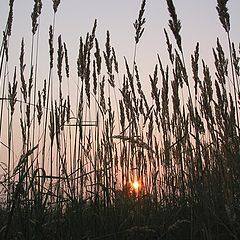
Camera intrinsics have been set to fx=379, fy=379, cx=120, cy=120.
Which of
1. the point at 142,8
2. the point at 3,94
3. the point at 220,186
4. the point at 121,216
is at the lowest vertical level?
the point at 121,216

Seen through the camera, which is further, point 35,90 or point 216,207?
point 35,90

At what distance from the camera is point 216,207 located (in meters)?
2.24

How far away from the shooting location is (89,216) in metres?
2.23

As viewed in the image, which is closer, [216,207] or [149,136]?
[216,207]

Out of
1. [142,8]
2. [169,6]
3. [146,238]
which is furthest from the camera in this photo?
[142,8]

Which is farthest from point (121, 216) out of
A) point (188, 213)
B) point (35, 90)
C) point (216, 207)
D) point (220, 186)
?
point (35, 90)

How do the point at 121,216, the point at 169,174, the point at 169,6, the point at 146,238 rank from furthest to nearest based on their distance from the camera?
the point at 169,174 < the point at 121,216 < the point at 146,238 < the point at 169,6

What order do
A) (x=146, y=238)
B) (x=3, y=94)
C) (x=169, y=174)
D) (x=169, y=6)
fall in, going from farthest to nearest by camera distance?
(x=169, y=174), (x=3, y=94), (x=146, y=238), (x=169, y=6)

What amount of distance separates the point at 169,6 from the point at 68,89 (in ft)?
4.32

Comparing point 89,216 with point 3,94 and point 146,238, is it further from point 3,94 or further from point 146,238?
point 3,94

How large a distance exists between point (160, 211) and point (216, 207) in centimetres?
35

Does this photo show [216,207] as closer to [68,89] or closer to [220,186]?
[220,186]

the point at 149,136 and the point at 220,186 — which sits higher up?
the point at 149,136

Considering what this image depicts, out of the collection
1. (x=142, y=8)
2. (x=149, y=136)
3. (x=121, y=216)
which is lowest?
(x=121, y=216)
